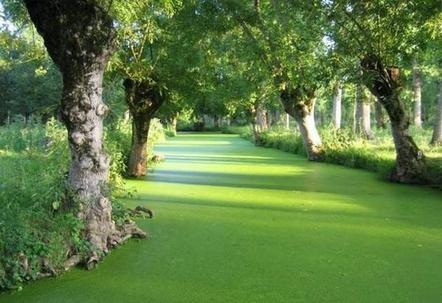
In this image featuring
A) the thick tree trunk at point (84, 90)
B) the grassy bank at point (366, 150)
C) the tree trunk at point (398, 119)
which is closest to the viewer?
the thick tree trunk at point (84, 90)

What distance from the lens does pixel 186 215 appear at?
24.7 feet

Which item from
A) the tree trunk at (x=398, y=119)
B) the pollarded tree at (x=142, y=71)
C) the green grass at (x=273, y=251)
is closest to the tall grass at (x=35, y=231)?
the green grass at (x=273, y=251)

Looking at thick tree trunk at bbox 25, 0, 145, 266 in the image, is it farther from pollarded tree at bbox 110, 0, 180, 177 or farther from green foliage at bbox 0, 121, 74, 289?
pollarded tree at bbox 110, 0, 180, 177

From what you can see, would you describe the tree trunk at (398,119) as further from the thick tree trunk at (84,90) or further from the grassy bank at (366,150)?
the thick tree trunk at (84,90)

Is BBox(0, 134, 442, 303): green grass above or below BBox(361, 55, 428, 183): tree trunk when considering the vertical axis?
below

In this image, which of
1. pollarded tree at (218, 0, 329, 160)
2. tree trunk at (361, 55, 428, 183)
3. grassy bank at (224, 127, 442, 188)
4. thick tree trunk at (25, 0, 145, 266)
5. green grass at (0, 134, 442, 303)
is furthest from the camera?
grassy bank at (224, 127, 442, 188)

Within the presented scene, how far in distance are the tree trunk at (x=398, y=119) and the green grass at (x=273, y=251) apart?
78 cm

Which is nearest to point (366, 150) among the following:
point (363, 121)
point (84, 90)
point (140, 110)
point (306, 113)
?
point (306, 113)

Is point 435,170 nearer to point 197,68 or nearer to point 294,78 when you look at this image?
point 294,78

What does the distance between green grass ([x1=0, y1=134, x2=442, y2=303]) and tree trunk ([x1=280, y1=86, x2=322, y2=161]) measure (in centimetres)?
640

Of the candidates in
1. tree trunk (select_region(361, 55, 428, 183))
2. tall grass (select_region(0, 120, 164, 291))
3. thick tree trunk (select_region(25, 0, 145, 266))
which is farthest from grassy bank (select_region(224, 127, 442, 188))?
tall grass (select_region(0, 120, 164, 291))

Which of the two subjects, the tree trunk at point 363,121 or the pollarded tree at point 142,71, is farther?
the tree trunk at point 363,121

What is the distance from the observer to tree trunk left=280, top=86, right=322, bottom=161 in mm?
16250

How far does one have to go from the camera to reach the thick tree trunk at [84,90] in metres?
5.15
